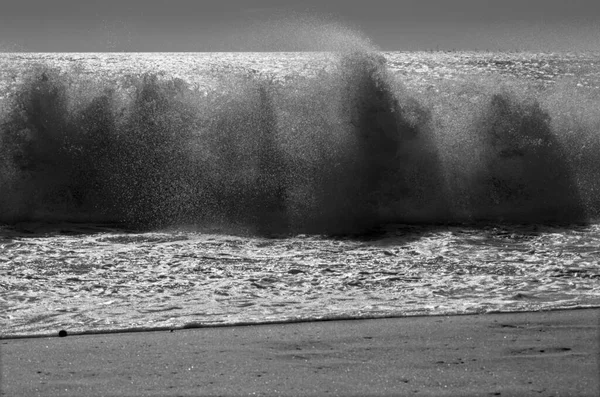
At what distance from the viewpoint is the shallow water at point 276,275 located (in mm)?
5578

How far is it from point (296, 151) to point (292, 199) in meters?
1.21

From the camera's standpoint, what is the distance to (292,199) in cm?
1032

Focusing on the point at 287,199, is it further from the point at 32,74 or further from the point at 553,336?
the point at 553,336

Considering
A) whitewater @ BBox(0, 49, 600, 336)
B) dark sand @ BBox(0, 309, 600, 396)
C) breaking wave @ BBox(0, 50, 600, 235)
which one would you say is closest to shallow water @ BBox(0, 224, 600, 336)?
whitewater @ BBox(0, 49, 600, 336)

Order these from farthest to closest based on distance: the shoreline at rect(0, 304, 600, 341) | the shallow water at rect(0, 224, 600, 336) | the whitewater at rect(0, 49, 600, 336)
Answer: the whitewater at rect(0, 49, 600, 336) → the shallow water at rect(0, 224, 600, 336) → the shoreline at rect(0, 304, 600, 341)

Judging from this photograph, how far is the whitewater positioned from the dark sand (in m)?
0.34

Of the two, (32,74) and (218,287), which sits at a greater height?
A: (32,74)

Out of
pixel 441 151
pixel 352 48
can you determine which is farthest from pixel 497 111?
pixel 352 48

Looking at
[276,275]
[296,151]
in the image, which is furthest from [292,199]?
[276,275]

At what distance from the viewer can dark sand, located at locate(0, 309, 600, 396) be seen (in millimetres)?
3934

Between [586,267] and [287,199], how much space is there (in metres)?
4.16

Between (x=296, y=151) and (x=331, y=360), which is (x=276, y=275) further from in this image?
(x=296, y=151)

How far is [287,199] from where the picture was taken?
1035cm

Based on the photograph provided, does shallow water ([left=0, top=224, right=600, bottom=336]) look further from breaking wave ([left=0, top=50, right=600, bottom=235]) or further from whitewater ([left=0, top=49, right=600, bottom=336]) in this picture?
breaking wave ([left=0, top=50, right=600, bottom=235])
